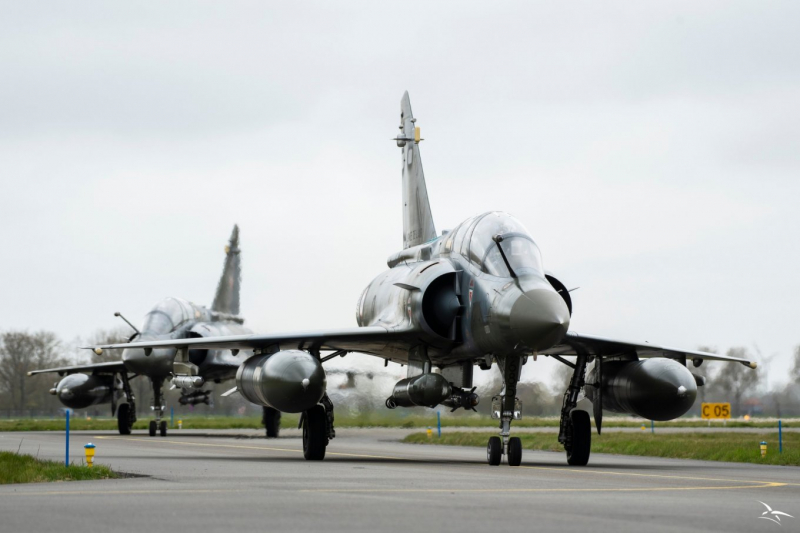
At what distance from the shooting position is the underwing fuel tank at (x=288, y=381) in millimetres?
16422

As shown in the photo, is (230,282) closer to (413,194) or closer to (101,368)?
(101,368)

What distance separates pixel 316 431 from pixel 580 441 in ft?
13.9

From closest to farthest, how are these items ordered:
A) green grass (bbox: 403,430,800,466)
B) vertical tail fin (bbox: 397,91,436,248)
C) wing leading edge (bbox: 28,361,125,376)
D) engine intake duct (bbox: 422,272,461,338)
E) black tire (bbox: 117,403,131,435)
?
engine intake duct (bbox: 422,272,461,338), green grass (bbox: 403,430,800,466), vertical tail fin (bbox: 397,91,436,248), black tire (bbox: 117,403,131,435), wing leading edge (bbox: 28,361,125,376)

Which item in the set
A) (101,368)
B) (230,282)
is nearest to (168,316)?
(101,368)

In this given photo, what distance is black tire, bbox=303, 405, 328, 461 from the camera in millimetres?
17781

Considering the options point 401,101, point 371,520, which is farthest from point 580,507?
point 401,101

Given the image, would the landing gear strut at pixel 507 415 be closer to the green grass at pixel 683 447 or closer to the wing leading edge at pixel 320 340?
the wing leading edge at pixel 320 340

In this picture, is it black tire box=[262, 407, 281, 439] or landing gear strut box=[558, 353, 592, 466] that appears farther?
black tire box=[262, 407, 281, 439]

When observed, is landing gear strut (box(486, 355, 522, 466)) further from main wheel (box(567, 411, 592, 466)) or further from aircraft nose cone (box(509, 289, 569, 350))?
main wheel (box(567, 411, 592, 466))

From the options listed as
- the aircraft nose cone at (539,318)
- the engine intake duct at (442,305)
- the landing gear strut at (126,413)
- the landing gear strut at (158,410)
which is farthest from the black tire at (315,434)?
the landing gear strut at (126,413)

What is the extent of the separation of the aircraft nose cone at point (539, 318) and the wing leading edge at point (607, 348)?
6.47 feet

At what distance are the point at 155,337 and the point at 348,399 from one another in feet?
18.9

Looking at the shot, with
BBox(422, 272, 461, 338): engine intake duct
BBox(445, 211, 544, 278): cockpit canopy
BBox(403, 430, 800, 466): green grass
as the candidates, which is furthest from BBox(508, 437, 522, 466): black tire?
BBox(403, 430, 800, 466): green grass

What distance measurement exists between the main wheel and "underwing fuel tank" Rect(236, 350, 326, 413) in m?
3.96
